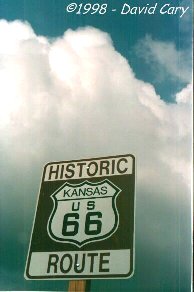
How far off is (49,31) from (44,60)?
0.70ft

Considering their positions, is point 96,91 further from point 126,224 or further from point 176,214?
point 126,224

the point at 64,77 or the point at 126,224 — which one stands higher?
the point at 64,77

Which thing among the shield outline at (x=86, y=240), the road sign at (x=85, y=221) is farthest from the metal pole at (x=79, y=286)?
the shield outline at (x=86, y=240)

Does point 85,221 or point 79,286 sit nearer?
point 79,286

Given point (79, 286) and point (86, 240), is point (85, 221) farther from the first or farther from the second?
point (79, 286)

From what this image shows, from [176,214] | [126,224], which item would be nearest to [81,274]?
[126,224]

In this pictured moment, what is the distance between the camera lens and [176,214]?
257 cm

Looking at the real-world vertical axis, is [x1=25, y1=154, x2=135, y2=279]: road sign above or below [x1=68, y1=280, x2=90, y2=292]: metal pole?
above

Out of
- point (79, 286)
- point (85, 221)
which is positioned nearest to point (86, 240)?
point (85, 221)

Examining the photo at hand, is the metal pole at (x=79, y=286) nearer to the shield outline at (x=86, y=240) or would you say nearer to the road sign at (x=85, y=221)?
the road sign at (x=85, y=221)

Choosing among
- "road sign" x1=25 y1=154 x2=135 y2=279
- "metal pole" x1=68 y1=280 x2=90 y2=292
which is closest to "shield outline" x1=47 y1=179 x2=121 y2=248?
"road sign" x1=25 y1=154 x2=135 y2=279

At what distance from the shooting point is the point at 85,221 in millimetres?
1795

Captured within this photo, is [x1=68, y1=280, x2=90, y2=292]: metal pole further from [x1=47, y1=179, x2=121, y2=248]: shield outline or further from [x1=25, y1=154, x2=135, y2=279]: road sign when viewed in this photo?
[x1=47, y1=179, x2=121, y2=248]: shield outline

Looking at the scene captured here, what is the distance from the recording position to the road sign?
5.60 ft
